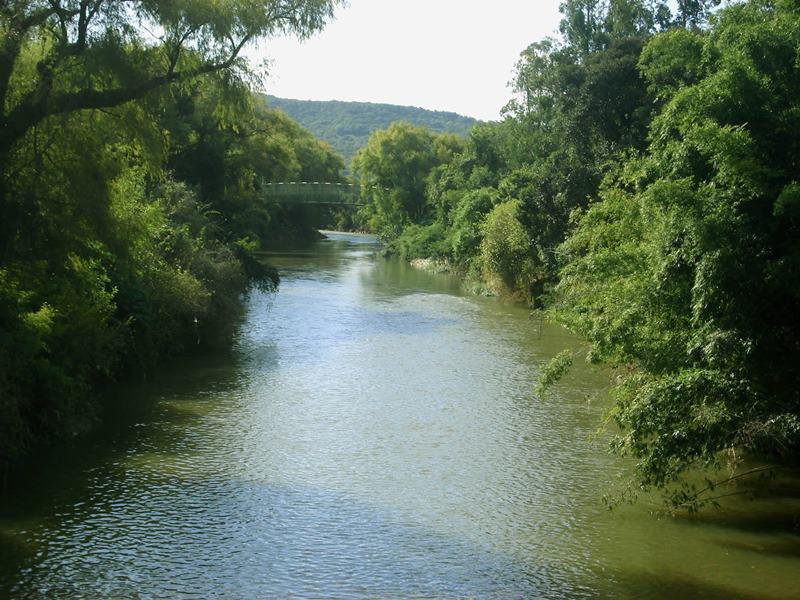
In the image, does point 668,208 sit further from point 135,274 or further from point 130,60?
point 135,274

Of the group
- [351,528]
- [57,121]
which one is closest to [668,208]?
[351,528]

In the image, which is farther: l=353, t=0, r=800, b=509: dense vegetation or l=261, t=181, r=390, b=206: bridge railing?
l=261, t=181, r=390, b=206: bridge railing

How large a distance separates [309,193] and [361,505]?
222 feet

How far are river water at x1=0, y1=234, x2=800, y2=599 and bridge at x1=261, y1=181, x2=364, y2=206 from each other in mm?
50828

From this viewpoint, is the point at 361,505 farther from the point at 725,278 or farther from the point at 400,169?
the point at 400,169

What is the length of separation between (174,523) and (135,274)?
360 inches

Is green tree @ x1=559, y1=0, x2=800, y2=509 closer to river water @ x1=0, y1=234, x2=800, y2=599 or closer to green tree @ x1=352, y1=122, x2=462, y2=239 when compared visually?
river water @ x1=0, y1=234, x2=800, y2=599

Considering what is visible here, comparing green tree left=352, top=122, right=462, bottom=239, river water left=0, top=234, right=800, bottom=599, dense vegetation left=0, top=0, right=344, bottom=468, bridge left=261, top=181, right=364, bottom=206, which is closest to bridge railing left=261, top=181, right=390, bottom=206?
bridge left=261, top=181, right=364, bottom=206

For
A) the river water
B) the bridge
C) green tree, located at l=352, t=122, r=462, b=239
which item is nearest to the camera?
the river water

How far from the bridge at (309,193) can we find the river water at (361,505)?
167 feet

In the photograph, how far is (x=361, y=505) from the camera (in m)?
14.6

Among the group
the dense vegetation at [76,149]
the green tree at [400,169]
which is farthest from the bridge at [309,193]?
the dense vegetation at [76,149]

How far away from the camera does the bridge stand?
75500 mm

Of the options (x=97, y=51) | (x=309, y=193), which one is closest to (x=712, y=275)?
(x=97, y=51)
